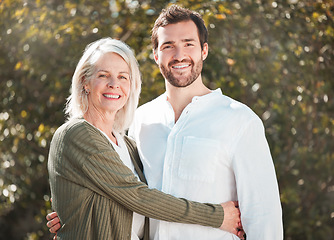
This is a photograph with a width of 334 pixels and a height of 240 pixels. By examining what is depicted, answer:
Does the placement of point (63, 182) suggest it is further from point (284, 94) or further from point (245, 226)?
point (284, 94)

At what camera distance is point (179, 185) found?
2.12 metres

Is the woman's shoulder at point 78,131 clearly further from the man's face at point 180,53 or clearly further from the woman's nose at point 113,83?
the man's face at point 180,53

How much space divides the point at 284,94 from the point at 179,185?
1.84 meters

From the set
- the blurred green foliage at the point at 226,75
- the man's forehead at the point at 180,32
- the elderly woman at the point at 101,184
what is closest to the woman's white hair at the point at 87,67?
the elderly woman at the point at 101,184

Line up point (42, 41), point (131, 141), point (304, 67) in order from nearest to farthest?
point (131, 141) → point (304, 67) → point (42, 41)

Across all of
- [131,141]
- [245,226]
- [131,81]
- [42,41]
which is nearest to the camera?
[245,226]

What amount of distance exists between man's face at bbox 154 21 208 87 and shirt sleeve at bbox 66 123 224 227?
0.55m

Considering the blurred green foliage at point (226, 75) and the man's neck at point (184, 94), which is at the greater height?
the man's neck at point (184, 94)

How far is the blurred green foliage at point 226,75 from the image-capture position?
350 centimetres

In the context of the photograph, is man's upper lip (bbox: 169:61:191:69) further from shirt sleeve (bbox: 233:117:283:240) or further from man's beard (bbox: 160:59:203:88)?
shirt sleeve (bbox: 233:117:283:240)

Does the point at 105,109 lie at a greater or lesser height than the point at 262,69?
greater

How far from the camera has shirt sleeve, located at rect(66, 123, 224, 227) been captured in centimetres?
193

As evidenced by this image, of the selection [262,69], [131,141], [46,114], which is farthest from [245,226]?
[46,114]

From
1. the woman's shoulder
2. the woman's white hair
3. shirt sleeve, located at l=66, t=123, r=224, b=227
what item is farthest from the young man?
the woman's shoulder
